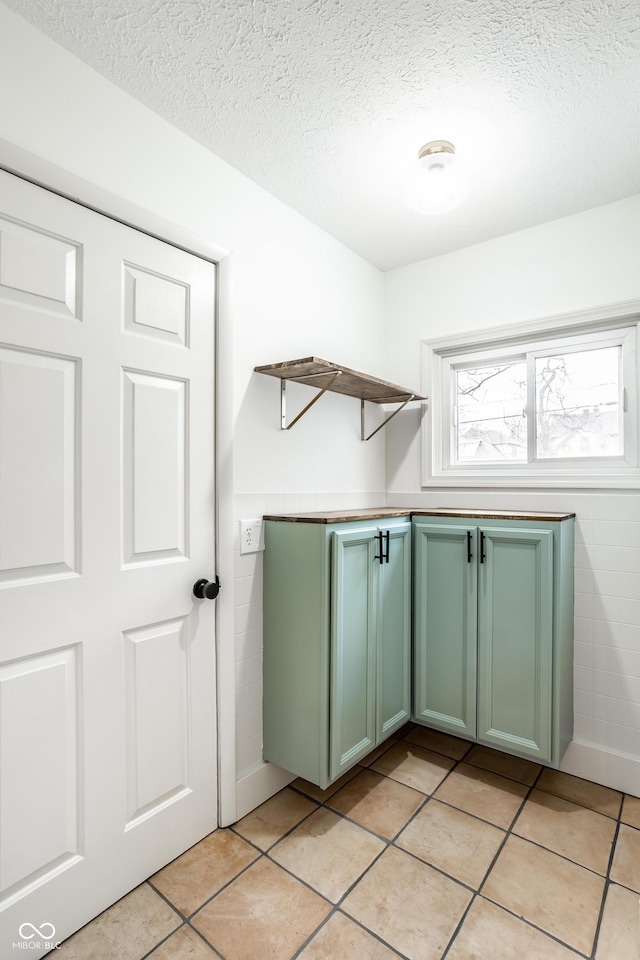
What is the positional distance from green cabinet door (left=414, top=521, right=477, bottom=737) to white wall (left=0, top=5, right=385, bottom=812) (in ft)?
1.66

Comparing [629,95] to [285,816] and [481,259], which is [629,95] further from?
[285,816]

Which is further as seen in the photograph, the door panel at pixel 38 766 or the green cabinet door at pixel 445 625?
the green cabinet door at pixel 445 625

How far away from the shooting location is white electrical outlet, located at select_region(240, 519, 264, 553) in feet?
6.03

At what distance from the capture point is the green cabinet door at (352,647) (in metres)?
1.76

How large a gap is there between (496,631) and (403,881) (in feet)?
3.04

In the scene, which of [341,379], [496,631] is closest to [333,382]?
[341,379]

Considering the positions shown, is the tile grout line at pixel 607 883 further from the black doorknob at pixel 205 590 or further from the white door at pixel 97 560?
the black doorknob at pixel 205 590

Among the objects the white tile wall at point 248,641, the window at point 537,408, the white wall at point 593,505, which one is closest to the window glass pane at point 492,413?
the window at point 537,408

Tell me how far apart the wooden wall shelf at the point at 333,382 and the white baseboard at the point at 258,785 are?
4.48ft

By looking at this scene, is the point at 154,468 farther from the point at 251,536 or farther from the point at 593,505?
the point at 593,505

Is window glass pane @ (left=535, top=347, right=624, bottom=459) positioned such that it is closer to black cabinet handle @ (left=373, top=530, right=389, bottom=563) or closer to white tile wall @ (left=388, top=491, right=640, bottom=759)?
white tile wall @ (left=388, top=491, right=640, bottom=759)

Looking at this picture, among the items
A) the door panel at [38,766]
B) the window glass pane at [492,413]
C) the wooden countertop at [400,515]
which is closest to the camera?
the door panel at [38,766]

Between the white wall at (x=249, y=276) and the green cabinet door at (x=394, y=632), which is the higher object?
the white wall at (x=249, y=276)

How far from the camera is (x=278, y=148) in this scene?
1.76 m
